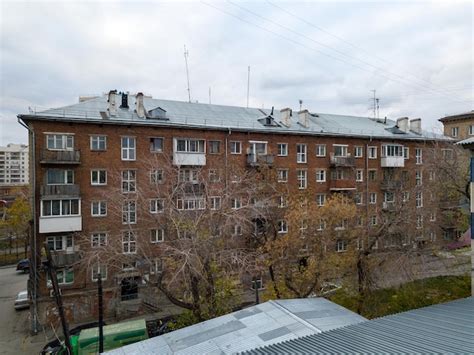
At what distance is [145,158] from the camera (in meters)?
20.2

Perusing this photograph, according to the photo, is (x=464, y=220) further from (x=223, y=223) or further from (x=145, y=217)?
(x=145, y=217)

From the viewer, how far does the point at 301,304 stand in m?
10.0

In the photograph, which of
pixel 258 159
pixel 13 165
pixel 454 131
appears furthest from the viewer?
pixel 13 165

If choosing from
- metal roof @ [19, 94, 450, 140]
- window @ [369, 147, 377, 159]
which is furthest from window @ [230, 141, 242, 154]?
window @ [369, 147, 377, 159]

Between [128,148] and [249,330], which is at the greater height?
[128,148]

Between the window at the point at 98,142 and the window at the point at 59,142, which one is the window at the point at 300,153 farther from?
the window at the point at 59,142

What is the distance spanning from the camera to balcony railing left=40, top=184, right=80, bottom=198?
58.5ft

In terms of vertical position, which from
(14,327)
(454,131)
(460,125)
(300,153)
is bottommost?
(14,327)

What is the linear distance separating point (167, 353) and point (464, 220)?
2191 centimetres

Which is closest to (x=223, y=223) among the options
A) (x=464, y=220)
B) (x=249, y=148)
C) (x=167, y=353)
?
(x=167, y=353)

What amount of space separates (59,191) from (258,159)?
499 inches

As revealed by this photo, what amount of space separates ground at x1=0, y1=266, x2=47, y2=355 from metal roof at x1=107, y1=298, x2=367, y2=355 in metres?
11.9

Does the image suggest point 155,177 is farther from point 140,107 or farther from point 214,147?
point 140,107

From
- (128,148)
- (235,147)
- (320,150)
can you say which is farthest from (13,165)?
(320,150)
